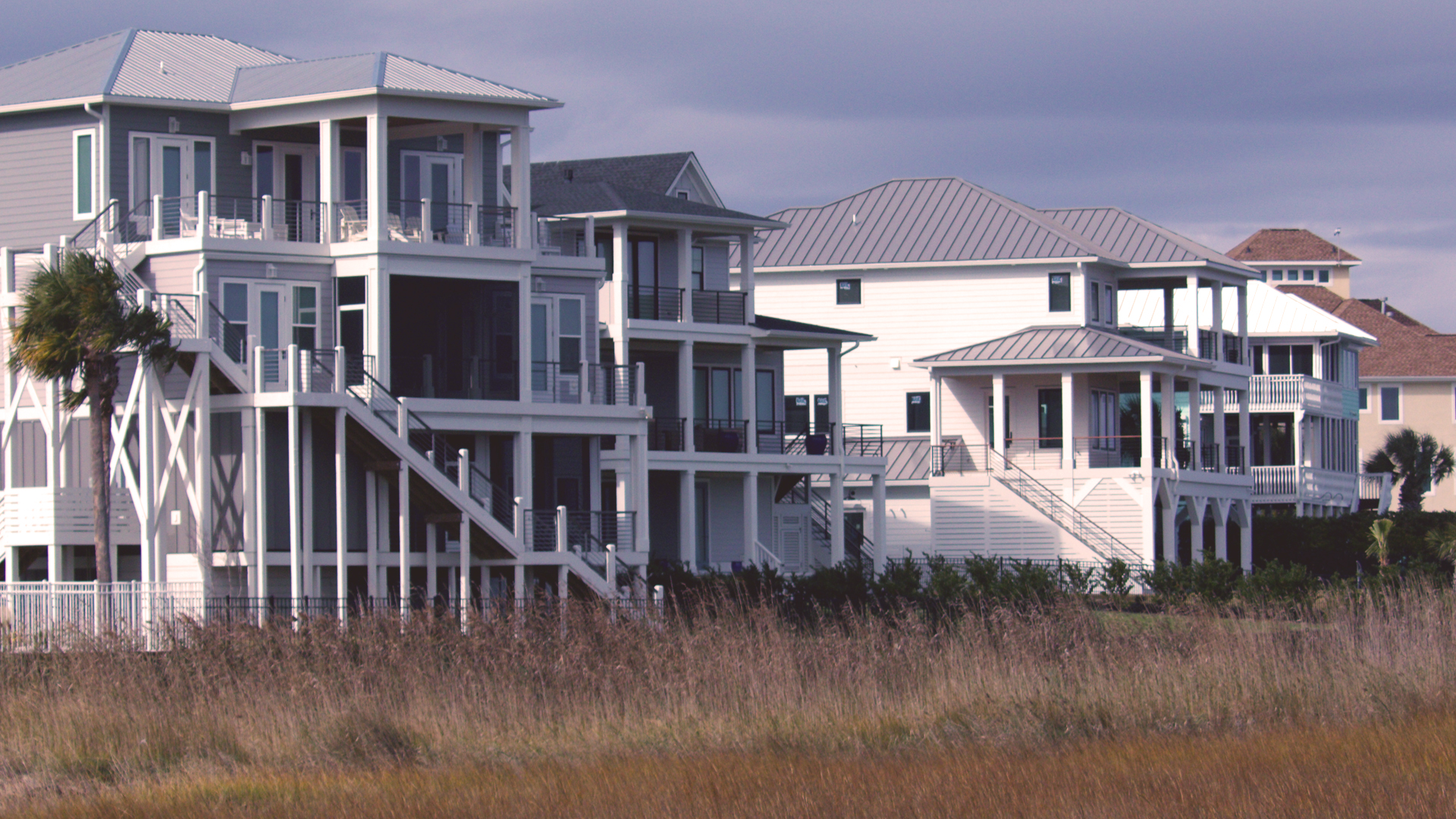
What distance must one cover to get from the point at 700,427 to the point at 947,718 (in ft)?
91.4

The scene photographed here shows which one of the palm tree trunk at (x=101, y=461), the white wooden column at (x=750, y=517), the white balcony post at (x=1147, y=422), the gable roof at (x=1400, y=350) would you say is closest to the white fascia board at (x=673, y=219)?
the white wooden column at (x=750, y=517)

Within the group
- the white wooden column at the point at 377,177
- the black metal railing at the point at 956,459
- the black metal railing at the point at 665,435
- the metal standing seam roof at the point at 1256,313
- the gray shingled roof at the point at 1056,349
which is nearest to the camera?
the white wooden column at the point at 377,177

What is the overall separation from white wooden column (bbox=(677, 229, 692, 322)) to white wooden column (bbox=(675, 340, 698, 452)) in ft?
2.39

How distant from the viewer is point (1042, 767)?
18.8m

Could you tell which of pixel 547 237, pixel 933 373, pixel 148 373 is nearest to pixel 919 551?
pixel 933 373

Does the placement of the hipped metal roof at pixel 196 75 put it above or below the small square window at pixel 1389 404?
above

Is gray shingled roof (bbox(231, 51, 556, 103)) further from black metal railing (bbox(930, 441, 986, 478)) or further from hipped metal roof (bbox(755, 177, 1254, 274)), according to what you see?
hipped metal roof (bbox(755, 177, 1254, 274))

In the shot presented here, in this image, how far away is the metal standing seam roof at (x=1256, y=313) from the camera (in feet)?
228

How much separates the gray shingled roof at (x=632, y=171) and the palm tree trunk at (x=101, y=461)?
21.7 meters

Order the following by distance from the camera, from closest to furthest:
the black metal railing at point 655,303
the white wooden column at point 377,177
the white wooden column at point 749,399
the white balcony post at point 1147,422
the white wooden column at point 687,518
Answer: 1. the white wooden column at point 377,177
2. the white wooden column at point 687,518
3. the black metal railing at point 655,303
4. the white wooden column at point 749,399
5. the white balcony post at point 1147,422

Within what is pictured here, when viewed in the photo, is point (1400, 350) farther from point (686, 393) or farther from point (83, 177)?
point (83, 177)

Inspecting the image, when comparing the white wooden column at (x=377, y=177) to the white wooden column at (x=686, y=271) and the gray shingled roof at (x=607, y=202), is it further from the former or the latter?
the white wooden column at (x=686, y=271)

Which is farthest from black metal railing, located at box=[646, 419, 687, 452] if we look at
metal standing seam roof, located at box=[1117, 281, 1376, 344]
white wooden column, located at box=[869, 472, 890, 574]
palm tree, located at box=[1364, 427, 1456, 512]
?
palm tree, located at box=[1364, 427, 1456, 512]

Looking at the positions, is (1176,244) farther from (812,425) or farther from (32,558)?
(32,558)
